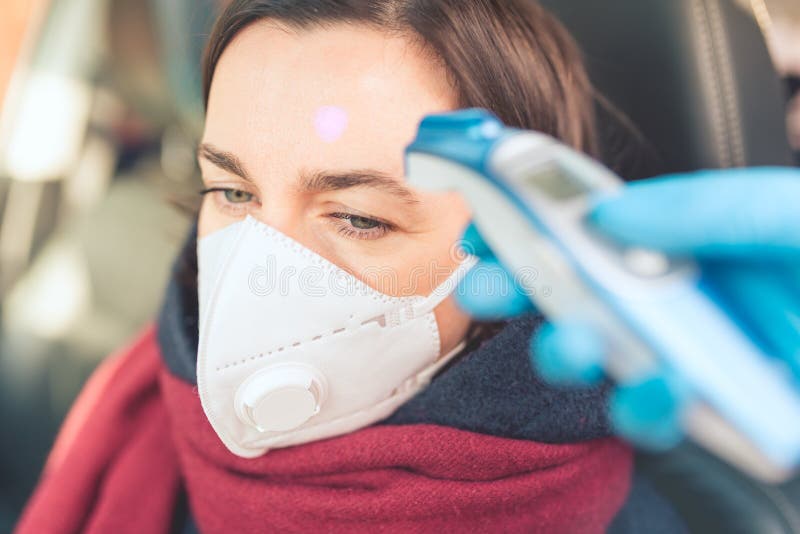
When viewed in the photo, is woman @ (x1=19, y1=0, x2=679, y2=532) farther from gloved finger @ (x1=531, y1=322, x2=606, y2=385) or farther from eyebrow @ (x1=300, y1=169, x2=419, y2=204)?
gloved finger @ (x1=531, y1=322, x2=606, y2=385)

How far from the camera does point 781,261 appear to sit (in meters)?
0.47

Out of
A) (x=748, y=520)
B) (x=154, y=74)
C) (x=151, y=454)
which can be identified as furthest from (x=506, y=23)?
(x=154, y=74)

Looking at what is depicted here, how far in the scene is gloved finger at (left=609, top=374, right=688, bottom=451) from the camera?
41 cm

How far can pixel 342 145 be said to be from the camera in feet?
2.47

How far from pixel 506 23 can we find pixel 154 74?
123 cm

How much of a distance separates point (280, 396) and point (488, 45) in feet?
1.64

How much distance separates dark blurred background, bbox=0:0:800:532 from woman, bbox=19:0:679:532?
710 mm

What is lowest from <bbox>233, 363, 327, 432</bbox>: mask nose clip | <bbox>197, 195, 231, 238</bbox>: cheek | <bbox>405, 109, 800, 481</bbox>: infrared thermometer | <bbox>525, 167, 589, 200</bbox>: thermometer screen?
<bbox>233, 363, 327, 432</bbox>: mask nose clip

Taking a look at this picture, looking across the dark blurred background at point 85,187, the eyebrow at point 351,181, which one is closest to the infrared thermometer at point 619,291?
the eyebrow at point 351,181

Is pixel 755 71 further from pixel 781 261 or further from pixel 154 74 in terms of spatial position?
pixel 154 74

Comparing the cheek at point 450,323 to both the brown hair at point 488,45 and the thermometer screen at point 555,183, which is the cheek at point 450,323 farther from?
the thermometer screen at point 555,183

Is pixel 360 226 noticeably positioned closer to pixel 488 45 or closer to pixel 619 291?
pixel 488 45

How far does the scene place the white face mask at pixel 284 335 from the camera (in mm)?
750

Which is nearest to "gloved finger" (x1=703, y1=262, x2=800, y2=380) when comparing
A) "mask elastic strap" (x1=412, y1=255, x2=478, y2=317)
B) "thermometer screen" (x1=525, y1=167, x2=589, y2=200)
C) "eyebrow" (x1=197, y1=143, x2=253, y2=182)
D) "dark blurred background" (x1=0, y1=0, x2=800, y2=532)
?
"thermometer screen" (x1=525, y1=167, x2=589, y2=200)
